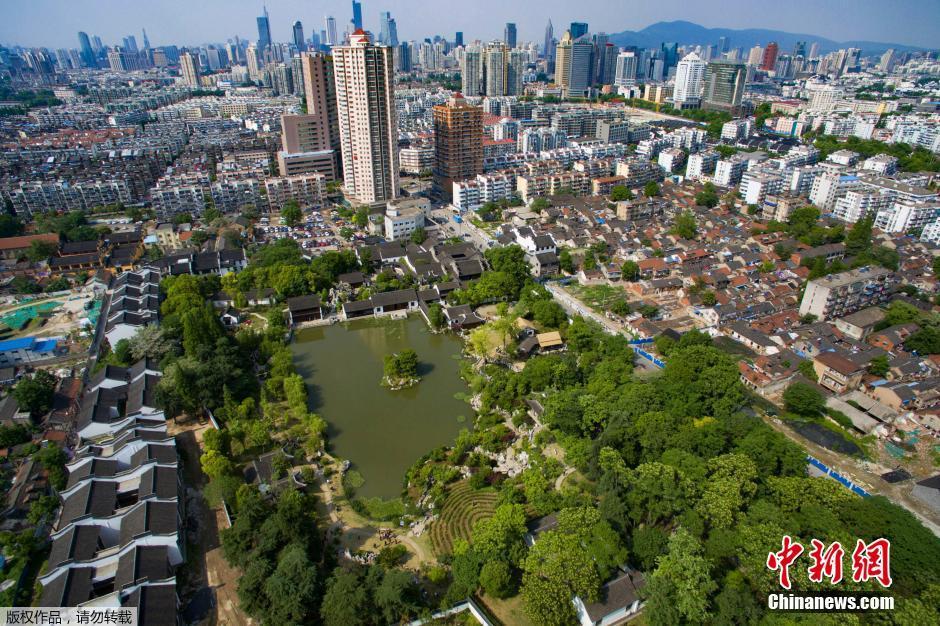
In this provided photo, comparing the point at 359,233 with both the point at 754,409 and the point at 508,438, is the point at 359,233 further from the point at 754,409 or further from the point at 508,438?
the point at 754,409

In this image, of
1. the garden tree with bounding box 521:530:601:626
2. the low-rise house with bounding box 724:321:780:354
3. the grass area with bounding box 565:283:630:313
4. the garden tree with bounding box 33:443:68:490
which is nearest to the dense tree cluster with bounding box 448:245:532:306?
the grass area with bounding box 565:283:630:313

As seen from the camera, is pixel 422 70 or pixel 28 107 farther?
pixel 422 70

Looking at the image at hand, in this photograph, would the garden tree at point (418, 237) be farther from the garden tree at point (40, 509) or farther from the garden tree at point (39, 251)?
the garden tree at point (40, 509)

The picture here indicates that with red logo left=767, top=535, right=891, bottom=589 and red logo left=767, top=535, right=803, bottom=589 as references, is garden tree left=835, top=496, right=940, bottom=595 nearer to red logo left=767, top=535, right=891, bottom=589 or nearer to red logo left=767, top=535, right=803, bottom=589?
red logo left=767, top=535, right=891, bottom=589

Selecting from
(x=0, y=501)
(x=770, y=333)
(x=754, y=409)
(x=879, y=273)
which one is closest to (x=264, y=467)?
(x=0, y=501)

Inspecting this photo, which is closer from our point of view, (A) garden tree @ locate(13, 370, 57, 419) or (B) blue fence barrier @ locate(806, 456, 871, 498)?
(B) blue fence barrier @ locate(806, 456, 871, 498)

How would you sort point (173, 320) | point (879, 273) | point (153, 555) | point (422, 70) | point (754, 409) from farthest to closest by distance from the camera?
point (422, 70)
point (879, 273)
point (173, 320)
point (754, 409)
point (153, 555)

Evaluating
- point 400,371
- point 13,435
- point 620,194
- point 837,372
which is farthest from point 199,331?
point 620,194
